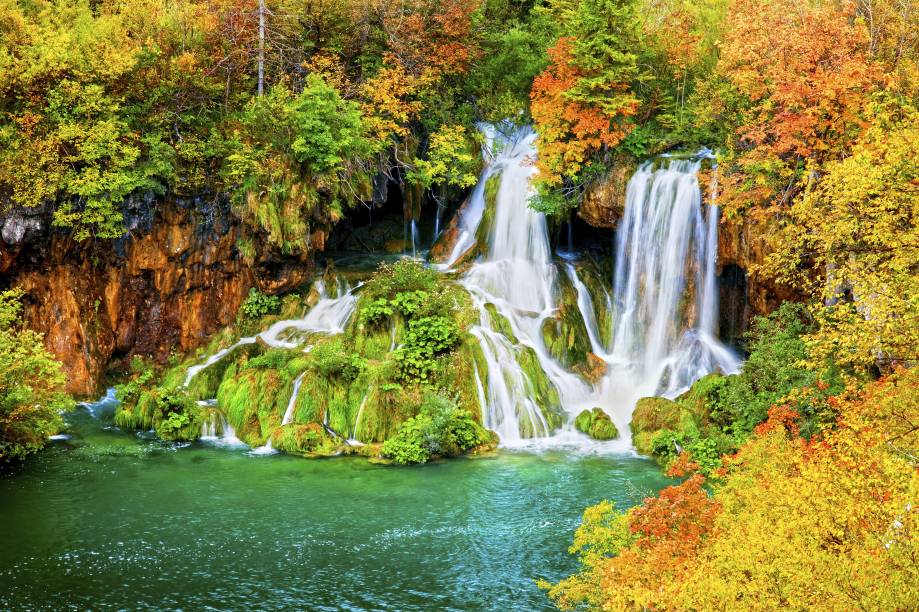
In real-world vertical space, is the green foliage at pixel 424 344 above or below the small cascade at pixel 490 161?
below

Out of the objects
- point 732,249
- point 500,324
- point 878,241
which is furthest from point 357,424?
point 878,241

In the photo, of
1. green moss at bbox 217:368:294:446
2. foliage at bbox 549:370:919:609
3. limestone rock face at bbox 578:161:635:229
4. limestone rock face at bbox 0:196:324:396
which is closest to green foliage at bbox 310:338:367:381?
green moss at bbox 217:368:294:446

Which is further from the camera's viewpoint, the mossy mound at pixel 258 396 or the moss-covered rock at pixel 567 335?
the moss-covered rock at pixel 567 335

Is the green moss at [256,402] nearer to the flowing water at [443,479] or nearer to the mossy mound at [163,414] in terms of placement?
the flowing water at [443,479]

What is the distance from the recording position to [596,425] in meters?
20.0

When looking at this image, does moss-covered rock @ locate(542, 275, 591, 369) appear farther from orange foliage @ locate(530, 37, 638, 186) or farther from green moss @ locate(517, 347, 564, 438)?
orange foliage @ locate(530, 37, 638, 186)

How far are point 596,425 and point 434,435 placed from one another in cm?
432

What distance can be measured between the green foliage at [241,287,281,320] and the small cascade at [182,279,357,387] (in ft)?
1.87

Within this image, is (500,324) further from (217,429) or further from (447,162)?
(217,429)

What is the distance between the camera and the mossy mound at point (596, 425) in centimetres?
1993

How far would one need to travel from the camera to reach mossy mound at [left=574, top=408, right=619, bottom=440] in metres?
19.9

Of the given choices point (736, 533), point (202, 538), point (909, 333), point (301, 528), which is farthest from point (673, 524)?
point (202, 538)

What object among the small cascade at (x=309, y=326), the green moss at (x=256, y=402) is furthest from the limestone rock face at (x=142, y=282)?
the green moss at (x=256, y=402)

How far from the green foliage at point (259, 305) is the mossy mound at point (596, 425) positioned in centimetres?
958
